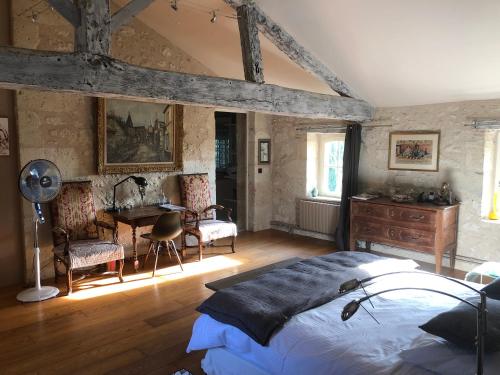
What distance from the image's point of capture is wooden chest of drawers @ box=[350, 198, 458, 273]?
451 cm

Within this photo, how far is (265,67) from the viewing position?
207 inches

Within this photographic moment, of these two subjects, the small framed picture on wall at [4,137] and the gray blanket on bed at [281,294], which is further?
the small framed picture on wall at [4,137]

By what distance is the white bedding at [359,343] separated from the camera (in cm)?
188

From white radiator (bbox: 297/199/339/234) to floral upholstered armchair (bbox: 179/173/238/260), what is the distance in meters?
1.33

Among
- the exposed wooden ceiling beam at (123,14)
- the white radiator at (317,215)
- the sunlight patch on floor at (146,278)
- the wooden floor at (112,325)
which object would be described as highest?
the exposed wooden ceiling beam at (123,14)

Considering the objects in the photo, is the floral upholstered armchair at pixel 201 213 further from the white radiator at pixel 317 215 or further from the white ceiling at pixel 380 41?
the white ceiling at pixel 380 41

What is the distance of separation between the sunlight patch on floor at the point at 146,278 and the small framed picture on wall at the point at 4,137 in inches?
64.3

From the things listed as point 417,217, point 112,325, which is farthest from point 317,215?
point 112,325

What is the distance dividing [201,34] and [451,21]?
2890mm

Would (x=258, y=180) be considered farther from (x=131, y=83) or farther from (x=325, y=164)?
(x=131, y=83)

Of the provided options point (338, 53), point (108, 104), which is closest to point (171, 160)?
point (108, 104)

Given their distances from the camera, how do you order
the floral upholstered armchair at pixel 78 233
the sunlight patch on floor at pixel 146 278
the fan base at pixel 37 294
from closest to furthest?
the fan base at pixel 37 294
the floral upholstered armchair at pixel 78 233
the sunlight patch on floor at pixel 146 278

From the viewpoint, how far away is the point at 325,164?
21.8 ft

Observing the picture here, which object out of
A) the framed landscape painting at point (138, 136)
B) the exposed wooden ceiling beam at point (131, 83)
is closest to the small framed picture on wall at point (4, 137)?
the framed landscape painting at point (138, 136)
